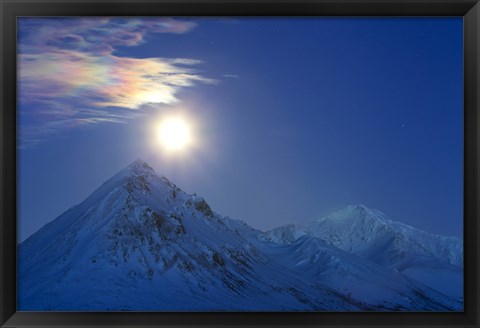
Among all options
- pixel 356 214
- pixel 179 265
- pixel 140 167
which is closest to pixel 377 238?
pixel 356 214

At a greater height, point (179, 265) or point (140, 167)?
point (140, 167)

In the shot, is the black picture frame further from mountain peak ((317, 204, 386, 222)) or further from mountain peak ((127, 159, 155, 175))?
mountain peak ((127, 159, 155, 175))

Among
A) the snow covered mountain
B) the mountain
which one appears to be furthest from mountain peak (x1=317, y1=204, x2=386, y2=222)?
the snow covered mountain

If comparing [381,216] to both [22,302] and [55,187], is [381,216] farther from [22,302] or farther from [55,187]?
[22,302]

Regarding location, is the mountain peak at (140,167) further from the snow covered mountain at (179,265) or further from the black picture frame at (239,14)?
the black picture frame at (239,14)

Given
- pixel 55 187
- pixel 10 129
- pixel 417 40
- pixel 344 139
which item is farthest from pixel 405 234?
pixel 10 129

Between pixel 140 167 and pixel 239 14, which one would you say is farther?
pixel 140 167

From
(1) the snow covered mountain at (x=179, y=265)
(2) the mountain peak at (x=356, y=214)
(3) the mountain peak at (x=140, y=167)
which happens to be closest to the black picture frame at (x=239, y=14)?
(1) the snow covered mountain at (x=179, y=265)

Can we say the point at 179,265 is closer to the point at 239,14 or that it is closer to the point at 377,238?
the point at 377,238
